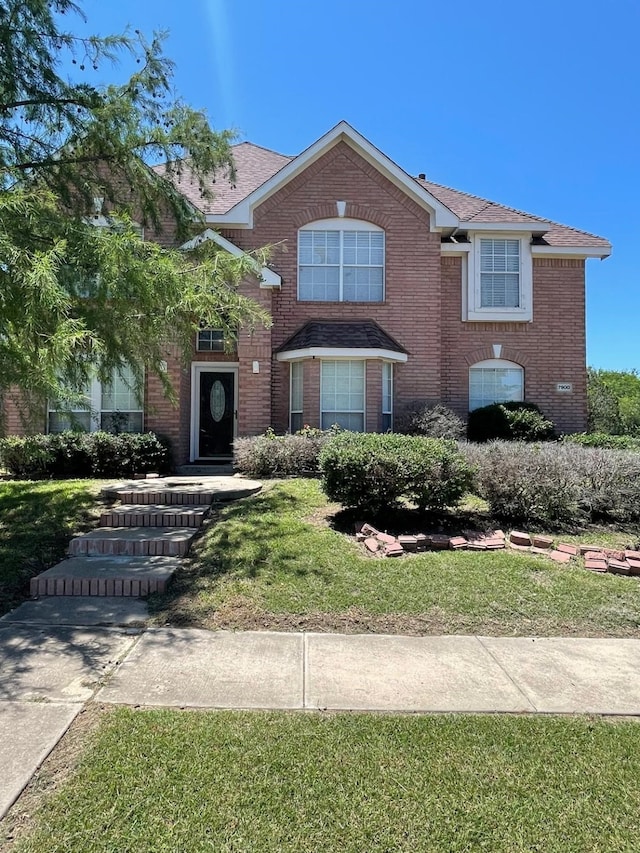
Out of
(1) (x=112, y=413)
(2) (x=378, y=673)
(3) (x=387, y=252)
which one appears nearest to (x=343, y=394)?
(3) (x=387, y=252)

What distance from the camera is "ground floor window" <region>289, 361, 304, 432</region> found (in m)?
13.5

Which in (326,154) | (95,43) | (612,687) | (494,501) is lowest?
(612,687)

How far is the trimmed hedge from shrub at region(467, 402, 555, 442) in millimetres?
8331

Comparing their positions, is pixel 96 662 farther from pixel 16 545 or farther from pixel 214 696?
pixel 16 545

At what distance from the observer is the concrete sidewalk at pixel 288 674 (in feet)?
11.2

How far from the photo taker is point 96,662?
13.0ft

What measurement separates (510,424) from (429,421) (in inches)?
88.6

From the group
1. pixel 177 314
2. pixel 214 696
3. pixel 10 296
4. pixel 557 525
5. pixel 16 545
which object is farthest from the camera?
pixel 557 525

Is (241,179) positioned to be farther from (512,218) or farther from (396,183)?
(512,218)

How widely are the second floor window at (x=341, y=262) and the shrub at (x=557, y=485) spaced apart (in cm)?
734

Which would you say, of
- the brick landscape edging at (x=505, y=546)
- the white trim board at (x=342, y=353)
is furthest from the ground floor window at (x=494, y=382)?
the brick landscape edging at (x=505, y=546)

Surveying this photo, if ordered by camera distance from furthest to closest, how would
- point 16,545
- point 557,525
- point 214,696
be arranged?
point 557,525
point 16,545
point 214,696

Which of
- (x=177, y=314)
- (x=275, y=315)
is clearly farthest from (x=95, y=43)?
(x=275, y=315)

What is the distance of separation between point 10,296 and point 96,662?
356cm
